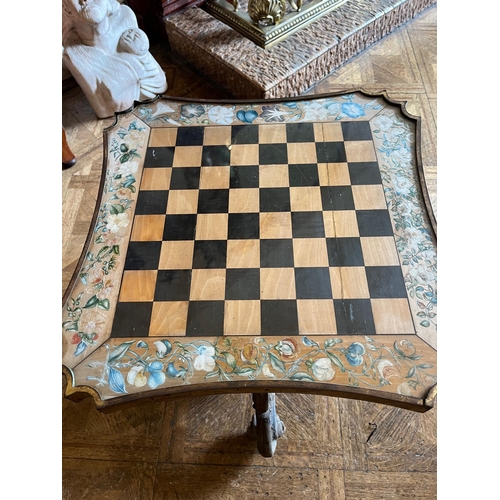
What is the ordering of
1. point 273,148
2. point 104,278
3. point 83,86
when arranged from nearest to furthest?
point 104,278
point 273,148
point 83,86

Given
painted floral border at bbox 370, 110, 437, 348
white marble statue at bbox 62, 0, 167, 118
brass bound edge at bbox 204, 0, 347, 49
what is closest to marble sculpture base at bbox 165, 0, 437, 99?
brass bound edge at bbox 204, 0, 347, 49

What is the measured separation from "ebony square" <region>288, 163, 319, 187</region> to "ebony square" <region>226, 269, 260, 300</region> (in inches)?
13.8

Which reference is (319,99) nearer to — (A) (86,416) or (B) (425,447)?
(B) (425,447)

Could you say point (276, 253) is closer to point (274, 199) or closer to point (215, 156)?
point (274, 199)

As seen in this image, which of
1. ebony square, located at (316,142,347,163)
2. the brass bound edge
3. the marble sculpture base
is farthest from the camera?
the brass bound edge

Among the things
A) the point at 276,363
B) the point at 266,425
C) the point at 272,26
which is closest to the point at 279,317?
the point at 276,363

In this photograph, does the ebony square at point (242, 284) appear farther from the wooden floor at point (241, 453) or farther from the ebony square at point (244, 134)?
the wooden floor at point (241, 453)

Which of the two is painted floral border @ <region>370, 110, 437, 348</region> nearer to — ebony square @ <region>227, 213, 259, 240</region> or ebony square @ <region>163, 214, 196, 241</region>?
ebony square @ <region>227, 213, 259, 240</region>

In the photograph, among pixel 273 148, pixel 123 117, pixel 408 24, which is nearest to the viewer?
pixel 273 148

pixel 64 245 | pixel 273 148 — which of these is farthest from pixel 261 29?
pixel 64 245

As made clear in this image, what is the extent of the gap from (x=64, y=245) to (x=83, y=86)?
96 cm

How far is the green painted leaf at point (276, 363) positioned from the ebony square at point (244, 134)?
75cm

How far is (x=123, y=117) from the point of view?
1.63 m

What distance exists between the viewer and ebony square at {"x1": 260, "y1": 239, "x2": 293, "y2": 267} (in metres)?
1.22
